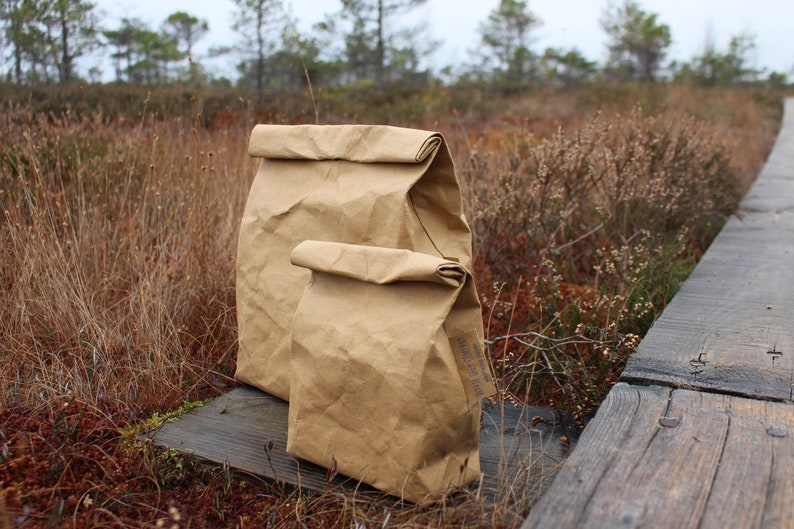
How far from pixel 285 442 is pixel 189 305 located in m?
1.12

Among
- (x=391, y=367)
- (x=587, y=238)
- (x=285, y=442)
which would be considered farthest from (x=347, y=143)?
(x=587, y=238)

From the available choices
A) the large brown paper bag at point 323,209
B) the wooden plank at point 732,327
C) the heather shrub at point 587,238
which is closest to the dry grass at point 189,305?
the heather shrub at point 587,238

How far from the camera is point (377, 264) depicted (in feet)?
4.91

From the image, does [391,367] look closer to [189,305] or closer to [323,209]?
[323,209]

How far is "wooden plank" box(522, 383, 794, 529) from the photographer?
117cm

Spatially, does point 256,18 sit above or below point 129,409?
above

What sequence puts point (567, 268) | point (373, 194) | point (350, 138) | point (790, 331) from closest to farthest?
point (373, 194), point (350, 138), point (790, 331), point (567, 268)

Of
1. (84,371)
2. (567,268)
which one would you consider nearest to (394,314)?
(84,371)

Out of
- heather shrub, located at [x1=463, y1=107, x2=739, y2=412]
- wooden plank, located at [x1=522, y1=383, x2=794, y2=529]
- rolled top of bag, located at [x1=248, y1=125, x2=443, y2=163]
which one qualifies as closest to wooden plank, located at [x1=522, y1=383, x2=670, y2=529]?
wooden plank, located at [x1=522, y1=383, x2=794, y2=529]

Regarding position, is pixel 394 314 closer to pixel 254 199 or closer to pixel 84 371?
pixel 254 199

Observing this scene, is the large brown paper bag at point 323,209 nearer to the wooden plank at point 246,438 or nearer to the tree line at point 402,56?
the wooden plank at point 246,438

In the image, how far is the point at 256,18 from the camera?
19.0 meters

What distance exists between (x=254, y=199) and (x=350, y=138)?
44 cm

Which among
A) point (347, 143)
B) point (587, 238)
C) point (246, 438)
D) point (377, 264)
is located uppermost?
point (347, 143)
